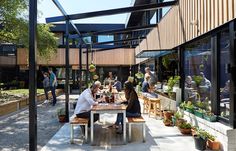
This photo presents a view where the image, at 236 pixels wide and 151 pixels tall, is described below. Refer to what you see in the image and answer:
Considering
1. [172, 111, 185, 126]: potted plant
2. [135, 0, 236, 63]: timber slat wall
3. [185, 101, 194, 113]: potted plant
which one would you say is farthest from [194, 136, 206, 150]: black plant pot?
[135, 0, 236, 63]: timber slat wall

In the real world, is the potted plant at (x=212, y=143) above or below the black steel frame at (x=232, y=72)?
below

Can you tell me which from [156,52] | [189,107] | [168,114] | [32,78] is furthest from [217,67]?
[156,52]

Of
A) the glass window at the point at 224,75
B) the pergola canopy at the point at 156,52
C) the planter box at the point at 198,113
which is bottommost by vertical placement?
the planter box at the point at 198,113

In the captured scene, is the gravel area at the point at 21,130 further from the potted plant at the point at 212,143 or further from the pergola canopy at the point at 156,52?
the pergola canopy at the point at 156,52

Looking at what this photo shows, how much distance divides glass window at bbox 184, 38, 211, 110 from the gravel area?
373cm

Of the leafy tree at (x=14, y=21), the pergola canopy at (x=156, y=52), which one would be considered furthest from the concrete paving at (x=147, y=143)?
the leafy tree at (x=14, y=21)

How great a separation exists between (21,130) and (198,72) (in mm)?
4855

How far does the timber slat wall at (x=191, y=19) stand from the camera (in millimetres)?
5773

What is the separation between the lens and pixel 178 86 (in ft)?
32.7

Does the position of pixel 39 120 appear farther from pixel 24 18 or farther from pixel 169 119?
pixel 24 18

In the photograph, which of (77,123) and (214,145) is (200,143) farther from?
(77,123)

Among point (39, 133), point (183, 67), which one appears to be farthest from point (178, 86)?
point (39, 133)

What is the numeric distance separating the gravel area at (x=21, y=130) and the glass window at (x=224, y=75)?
378 cm

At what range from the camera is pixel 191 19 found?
7922mm
